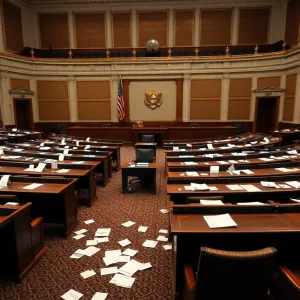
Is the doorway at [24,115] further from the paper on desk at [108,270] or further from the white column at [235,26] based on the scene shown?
the paper on desk at [108,270]

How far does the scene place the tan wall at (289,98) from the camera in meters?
10.6

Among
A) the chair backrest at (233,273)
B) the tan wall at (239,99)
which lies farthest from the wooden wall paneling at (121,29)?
the chair backrest at (233,273)

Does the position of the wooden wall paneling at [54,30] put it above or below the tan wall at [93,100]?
above

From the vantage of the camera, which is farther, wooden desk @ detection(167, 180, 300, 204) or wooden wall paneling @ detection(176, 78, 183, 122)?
wooden wall paneling @ detection(176, 78, 183, 122)

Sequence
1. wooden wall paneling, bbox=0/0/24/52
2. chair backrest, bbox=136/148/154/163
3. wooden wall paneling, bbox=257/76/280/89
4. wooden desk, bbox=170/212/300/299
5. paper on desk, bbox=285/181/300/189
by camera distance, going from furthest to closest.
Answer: wooden wall paneling, bbox=0/0/24/52, wooden wall paneling, bbox=257/76/280/89, chair backrest, bbox=136/148/154/163, paper on desk, bbox=285/181/300/189, wooden desk, bbox=170/212/300/299

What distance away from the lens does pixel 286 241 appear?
2193 mm

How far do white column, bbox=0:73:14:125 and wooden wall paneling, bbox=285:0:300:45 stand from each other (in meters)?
12.7

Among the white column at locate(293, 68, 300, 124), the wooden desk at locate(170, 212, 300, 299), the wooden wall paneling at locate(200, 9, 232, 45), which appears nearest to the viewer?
the wooden desk at locate(170, 212, 300, 299)

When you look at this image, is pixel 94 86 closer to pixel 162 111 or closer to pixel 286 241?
pixel 162 111

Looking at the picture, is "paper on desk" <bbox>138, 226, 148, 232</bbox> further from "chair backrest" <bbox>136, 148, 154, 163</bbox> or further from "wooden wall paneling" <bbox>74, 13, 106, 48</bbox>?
"wooden wall paneling" <bbox>74, 13, 106, 48</bbox>

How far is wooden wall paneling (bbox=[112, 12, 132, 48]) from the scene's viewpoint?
13.4 m

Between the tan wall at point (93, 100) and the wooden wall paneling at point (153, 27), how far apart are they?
10.8ft

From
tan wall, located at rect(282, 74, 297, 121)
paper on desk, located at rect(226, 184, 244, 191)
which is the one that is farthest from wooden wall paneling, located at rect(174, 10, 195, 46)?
paper on desk, located at rect(226, 184, 244, 191)

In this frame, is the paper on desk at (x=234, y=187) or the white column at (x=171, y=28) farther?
the white column at (x=171, y=28)
